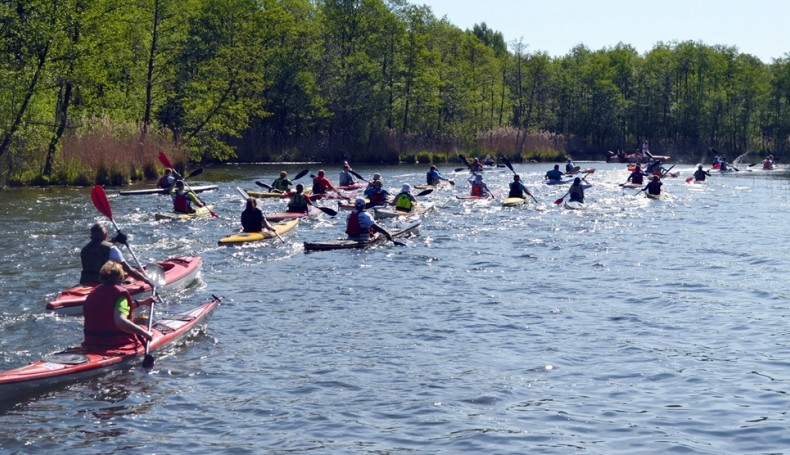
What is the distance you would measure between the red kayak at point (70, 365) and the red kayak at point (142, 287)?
6.46 ft

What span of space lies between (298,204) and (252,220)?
17.8 ft

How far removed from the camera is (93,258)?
50.0ft

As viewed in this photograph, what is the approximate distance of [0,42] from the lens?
1389 inches

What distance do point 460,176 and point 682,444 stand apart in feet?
132

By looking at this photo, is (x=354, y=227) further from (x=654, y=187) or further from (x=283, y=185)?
(x=654, y=187)

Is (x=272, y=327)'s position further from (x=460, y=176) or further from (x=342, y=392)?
(x=460, y=176)

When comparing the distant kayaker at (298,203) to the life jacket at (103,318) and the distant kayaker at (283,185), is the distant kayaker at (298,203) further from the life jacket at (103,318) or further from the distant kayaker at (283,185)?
Result: the life jacket at (103,318)

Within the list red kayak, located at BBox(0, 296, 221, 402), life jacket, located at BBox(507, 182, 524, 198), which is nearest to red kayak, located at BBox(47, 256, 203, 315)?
red kayak, located at BBox(0, 296, 221, 402)

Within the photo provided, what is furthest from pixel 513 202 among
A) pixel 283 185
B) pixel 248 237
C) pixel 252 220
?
pixel 248 237

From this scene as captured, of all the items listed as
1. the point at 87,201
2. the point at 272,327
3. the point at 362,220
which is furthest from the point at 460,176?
the point at 272,327

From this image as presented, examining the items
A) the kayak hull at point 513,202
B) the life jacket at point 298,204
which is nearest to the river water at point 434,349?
the life jacket at point 298,204

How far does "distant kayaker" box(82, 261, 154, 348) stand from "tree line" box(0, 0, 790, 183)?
2455 centimetres

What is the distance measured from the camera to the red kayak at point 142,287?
1466cm

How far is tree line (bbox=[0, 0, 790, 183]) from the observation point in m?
36.6
